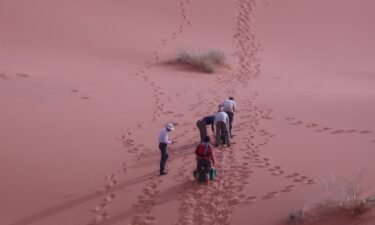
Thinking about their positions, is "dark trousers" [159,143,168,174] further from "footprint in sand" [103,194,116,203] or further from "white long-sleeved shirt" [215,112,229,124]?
"white long-sleeved shirt" [215,112,229,124]

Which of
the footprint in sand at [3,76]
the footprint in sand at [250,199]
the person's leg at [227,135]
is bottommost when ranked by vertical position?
the footprint in sand at [250,199]

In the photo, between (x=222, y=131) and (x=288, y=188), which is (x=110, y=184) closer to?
(x=222, y=131)

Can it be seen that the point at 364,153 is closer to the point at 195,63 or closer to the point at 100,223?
the point at 100,223

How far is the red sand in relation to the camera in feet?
27.5

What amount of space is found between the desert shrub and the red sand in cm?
36

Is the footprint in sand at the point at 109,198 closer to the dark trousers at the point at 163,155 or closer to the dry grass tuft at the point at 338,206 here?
the dark trousers at the point at 163,155

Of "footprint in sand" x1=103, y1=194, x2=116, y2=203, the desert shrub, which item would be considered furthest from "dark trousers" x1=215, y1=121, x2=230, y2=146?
the desert shrub

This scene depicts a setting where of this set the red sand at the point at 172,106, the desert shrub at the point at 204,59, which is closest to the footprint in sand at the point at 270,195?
the red sand at the point at 172,106

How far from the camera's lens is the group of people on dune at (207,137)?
8805mm

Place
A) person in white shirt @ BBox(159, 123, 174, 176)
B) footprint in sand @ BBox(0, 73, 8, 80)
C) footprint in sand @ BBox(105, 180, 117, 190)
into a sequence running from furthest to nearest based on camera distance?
footprint in sand @ BBox(0, 73, 8, 80) → person in white shirt @ BBox(159, 123, 174, 176) → footprint in sand @ BBox(105, 180, 117, 190)

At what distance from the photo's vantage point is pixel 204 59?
57.5 ft

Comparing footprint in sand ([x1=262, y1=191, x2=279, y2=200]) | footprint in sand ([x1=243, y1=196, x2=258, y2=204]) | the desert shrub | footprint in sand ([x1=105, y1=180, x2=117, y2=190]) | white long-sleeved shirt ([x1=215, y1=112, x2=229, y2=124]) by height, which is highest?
the desert shrub

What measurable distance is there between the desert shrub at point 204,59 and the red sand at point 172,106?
14.2 inches

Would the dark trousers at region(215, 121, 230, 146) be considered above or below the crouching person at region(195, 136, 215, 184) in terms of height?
above
